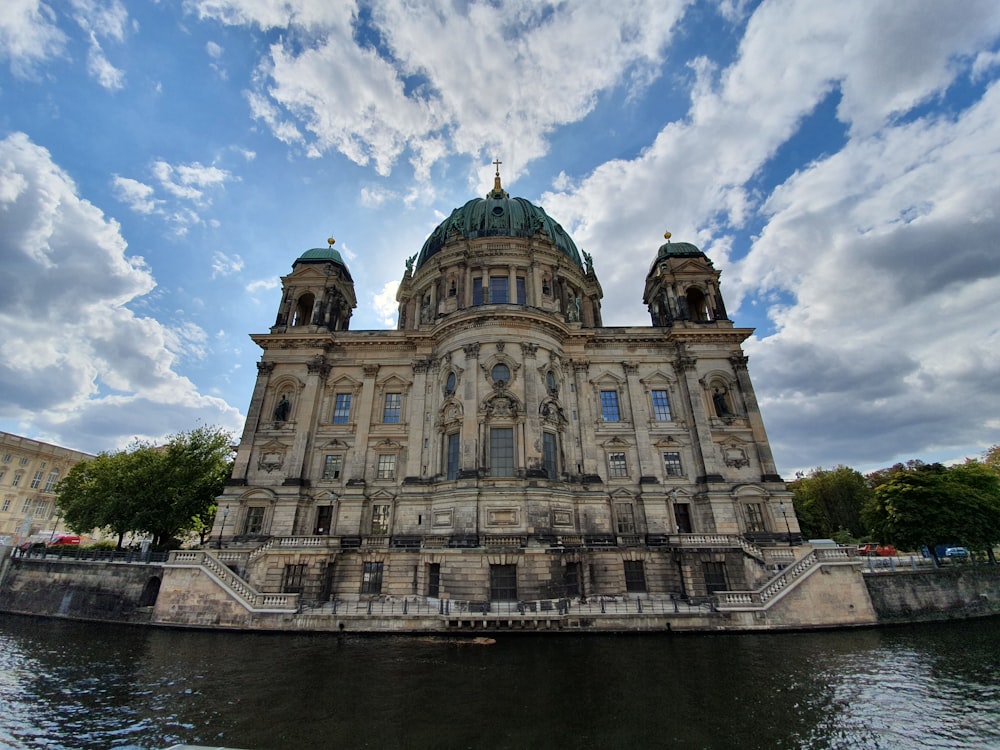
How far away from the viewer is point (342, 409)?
32.9 m

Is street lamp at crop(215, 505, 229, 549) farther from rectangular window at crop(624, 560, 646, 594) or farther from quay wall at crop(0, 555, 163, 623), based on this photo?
rectangular window at crop(624, 560, 646, 594)

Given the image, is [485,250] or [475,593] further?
[485,250]

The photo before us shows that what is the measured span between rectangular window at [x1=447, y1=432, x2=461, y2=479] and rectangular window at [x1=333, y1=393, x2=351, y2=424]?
29.3ft

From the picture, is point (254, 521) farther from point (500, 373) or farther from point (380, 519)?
point (500, 373)

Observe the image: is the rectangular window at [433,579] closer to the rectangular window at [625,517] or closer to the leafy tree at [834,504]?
the rectangular window at [625,517]

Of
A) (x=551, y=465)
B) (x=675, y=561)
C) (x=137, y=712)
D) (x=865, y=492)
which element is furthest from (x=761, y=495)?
(x=865, y=492)

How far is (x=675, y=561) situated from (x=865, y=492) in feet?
149

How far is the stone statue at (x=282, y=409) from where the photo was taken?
3180cm

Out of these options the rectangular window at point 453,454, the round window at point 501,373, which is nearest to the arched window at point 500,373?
the round window at point 501,373

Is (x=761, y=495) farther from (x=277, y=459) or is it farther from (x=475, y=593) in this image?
(x=277, y=459)

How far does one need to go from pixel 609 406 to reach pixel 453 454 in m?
12.6

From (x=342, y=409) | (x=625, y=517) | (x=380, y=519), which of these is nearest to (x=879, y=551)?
(x=625, y=517)

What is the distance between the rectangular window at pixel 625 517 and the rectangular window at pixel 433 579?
12.6m

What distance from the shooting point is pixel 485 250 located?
111ft
